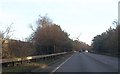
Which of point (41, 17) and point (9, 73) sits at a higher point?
point (41, 17)

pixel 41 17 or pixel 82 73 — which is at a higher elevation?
pixel 41 17

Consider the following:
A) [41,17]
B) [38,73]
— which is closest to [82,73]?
[38,73]

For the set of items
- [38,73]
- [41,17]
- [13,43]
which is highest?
[41,17]

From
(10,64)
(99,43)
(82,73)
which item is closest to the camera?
(82,73)

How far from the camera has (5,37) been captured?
30719 millimetres

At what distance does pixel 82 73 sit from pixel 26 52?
14.3 m

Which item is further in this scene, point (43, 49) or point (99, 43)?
point (99, 43)

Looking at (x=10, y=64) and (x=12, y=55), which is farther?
(x=12, y=55)

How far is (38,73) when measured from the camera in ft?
80.4

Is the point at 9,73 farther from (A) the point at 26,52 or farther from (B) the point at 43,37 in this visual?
(B) the point at 43,37

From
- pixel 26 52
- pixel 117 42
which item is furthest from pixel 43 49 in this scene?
pixel 26 52

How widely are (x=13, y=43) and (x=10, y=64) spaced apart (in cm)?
515

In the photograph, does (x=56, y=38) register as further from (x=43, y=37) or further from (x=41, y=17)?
(x=41, y=17)

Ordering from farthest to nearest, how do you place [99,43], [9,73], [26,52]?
[99,43]
[26,52]
[9,73]
